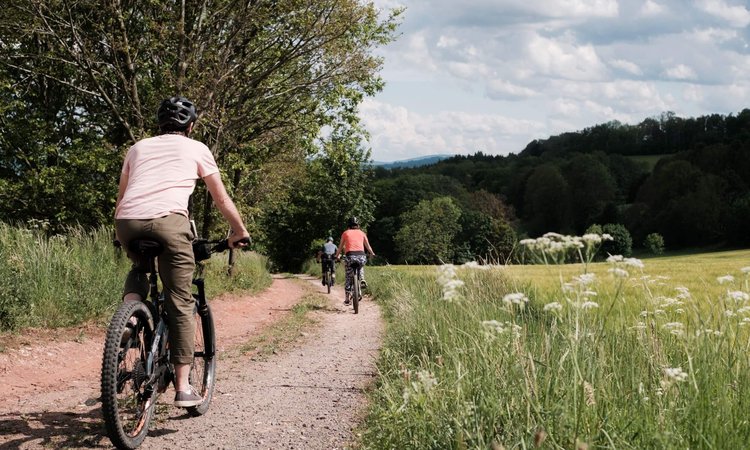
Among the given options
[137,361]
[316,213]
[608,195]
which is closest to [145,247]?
[137,361]

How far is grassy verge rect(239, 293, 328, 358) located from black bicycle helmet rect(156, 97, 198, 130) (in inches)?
168

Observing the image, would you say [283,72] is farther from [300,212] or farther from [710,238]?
[710,238]

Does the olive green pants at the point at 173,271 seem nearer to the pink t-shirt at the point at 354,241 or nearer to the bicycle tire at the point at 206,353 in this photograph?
the bicycle tire at the point at 206,353

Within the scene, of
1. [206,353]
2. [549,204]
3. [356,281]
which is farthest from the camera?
[549,204]

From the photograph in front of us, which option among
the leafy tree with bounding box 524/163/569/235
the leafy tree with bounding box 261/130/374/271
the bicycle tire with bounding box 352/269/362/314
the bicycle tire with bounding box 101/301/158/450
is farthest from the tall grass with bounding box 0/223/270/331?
the leafy tree with bounding box 524/163/569/235

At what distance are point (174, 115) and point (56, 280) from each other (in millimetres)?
5668

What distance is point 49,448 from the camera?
3930 mm

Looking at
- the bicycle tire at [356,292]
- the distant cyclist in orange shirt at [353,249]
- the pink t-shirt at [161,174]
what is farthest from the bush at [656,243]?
the pink t-shirt at [161,174]

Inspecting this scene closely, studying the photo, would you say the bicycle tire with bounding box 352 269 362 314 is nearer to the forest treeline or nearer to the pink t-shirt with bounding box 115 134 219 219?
the pink t-shirt with bounding box 115 134 219 219

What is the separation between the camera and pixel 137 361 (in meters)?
4.07

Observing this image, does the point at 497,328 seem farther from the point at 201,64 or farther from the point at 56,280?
the point at 201,64

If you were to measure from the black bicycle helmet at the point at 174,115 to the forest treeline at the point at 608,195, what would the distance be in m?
79.2

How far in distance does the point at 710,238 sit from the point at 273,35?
81.8m

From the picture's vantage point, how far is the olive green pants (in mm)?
4059
